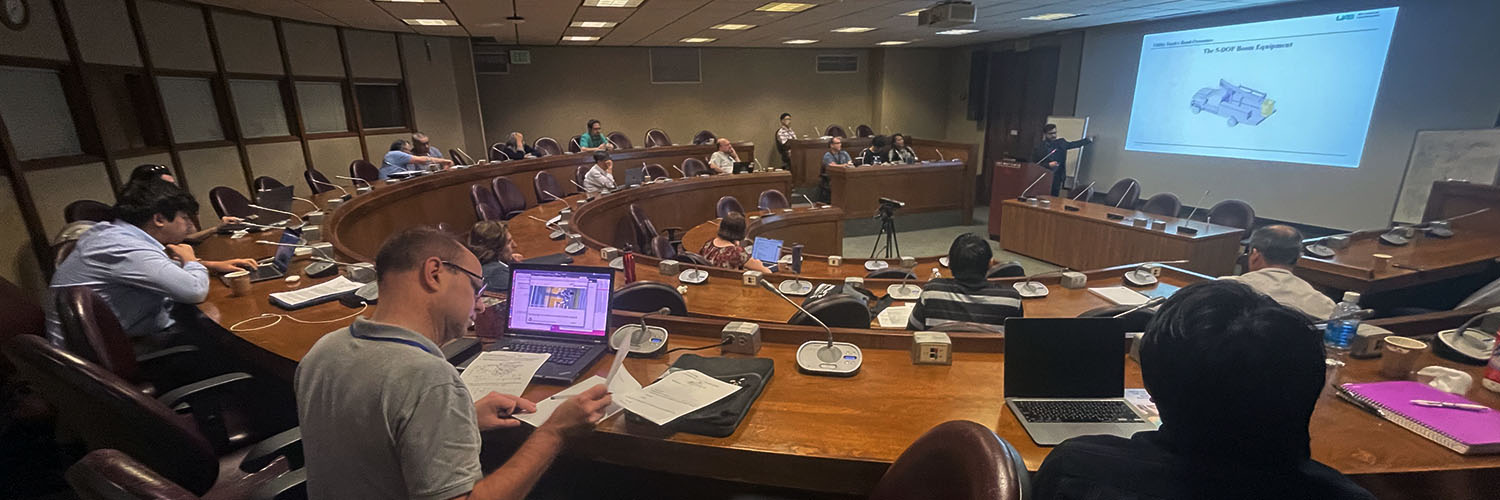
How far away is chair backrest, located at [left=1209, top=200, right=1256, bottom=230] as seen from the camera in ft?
16.5

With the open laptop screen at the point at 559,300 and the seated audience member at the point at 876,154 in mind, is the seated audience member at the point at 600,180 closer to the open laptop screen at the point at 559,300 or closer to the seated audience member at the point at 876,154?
the seated audience member at the point at 876,154

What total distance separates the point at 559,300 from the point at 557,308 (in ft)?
0.09

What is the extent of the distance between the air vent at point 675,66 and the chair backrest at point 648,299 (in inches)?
381

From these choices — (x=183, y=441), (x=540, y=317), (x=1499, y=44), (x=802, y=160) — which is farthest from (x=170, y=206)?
(x=1499, y=44)

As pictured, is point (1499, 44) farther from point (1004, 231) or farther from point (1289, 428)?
point (1289, 428)

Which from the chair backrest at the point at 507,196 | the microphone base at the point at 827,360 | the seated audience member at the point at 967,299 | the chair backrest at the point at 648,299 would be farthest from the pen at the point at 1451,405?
the chair backrest at the point at 507,196

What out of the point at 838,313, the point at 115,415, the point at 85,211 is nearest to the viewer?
the point at 115,415

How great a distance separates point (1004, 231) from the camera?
267 inches

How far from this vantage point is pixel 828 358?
1771 mm

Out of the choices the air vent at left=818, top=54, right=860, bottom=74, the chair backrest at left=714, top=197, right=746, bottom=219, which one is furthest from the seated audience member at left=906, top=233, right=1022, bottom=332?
the air vent at left=818, top=54, right=860, bottom=74

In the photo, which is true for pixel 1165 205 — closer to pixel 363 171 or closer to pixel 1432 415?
pixel 1432 415

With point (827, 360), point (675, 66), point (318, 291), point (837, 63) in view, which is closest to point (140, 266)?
point (318, 291)

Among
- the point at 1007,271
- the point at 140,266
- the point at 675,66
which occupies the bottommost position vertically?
the point at 1007,271

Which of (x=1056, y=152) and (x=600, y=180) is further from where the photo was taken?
(x=1056, y=152)
